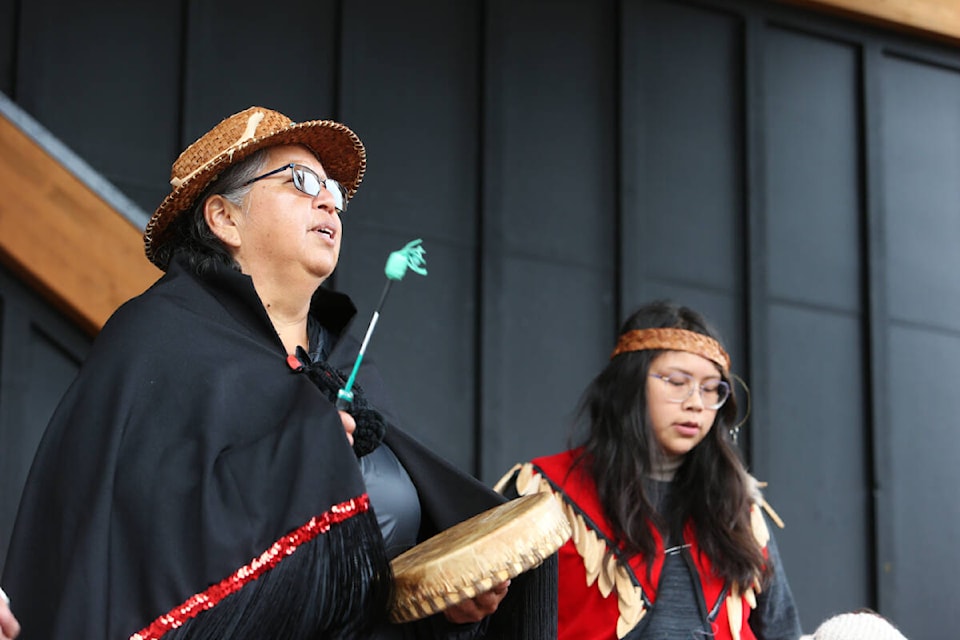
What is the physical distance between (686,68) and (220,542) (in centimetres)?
440

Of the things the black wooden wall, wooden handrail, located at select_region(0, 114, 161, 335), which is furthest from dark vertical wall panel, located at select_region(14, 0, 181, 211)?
wooden handrail, located at select_region(0, 114, 161, 335)

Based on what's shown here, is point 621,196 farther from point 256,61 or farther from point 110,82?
point 110,82

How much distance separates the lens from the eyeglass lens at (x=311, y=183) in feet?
8.69

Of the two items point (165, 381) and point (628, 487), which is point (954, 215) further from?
point (165, 381)

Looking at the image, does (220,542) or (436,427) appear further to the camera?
(436,427)

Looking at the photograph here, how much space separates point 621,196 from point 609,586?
2515mm

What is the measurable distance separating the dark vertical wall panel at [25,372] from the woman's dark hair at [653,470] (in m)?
1.58

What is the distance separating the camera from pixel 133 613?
82.8 inches

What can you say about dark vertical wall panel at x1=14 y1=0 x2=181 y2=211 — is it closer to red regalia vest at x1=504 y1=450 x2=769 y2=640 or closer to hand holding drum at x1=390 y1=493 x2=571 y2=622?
red regalia vest at x1=504 y1=450 x2=769 y2=640

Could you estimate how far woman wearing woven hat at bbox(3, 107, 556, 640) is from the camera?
212 centimetres

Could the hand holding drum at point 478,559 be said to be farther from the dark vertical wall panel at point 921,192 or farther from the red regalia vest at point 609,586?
the dark vertical wall panel at point 921,192

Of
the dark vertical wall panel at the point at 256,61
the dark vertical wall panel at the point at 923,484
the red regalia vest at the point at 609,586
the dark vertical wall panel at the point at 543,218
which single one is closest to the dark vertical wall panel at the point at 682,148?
the dark vertical wall panel at the point at 543,218

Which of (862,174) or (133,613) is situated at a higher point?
(862,174)

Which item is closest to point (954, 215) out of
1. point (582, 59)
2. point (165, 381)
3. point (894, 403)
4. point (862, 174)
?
point (862, 174)
